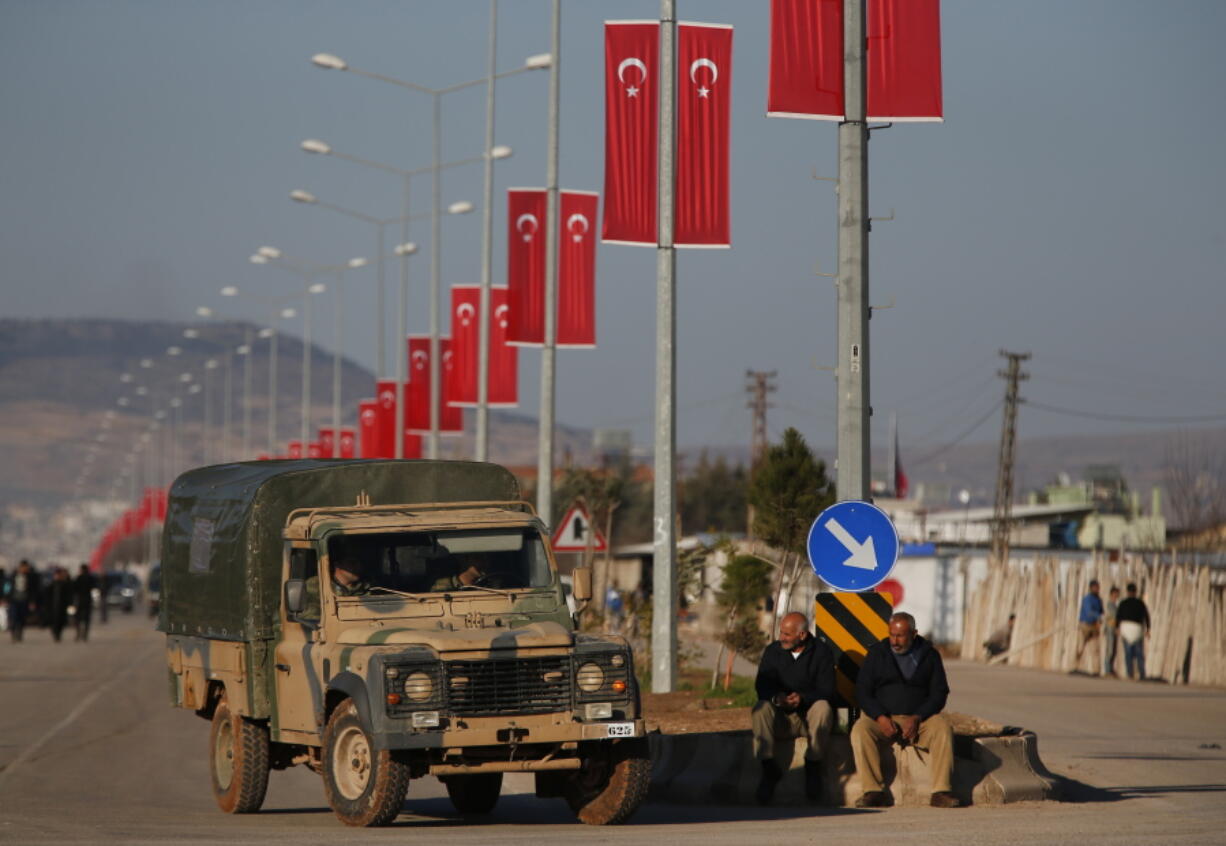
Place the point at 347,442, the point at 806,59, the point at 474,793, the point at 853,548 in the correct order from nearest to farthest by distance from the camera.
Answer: the point at 474,793 < the point at 853,548 < the point at 806,59 < the point at 347,442

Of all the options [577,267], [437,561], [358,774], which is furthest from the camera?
[577,267]

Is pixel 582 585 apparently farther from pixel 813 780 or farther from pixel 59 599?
pixel 59 599

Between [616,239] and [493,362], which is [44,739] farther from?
[493,362]

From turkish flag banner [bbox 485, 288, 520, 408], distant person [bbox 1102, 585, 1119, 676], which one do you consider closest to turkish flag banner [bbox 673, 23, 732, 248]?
turkish flag banner [bbox 485, 288, 520, 408]

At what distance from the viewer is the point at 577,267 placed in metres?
28.7

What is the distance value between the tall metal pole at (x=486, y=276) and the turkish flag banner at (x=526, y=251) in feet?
16.7

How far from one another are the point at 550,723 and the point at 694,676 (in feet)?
50.1

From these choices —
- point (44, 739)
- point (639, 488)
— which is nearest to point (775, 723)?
point (44, 739)

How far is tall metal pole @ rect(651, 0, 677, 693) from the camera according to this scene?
2150 cm

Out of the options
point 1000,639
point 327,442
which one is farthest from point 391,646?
point 327,442

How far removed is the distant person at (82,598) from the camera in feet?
159

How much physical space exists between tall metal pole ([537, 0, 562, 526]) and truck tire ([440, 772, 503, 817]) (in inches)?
531

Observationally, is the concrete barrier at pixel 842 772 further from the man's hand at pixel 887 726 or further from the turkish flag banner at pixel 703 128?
the turkish flag banner at pixel 703 128

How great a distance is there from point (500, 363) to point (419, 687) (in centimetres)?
2365
